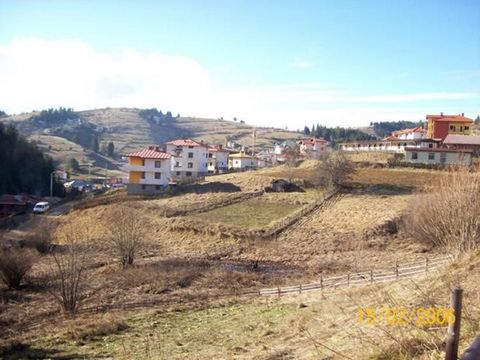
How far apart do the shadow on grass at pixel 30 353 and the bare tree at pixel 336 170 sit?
38.2 m

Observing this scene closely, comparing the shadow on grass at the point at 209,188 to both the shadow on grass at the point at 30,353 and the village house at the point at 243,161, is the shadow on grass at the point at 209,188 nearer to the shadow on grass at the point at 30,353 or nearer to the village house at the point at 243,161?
the village house at the point at 243,161

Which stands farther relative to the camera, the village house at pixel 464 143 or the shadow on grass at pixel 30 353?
the village house at pixel 464 143

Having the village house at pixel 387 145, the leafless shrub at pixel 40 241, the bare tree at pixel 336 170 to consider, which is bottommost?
the leafless shrub at pixel 40 241

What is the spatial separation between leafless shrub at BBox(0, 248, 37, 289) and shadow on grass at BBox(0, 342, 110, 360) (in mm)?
10066

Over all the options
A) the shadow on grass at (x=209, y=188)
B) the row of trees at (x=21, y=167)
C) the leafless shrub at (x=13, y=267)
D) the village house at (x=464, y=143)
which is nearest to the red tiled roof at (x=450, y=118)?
the village house at (x=464, y=143)

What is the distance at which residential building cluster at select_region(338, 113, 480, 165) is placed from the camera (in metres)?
59.6

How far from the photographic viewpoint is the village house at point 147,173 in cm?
5797

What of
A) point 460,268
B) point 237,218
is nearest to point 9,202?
point 237,218

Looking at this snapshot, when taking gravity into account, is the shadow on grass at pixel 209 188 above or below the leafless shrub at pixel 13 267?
above

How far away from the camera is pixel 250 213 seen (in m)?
43.2

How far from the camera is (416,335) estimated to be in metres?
7.51

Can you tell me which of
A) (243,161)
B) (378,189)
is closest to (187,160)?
(243,161)

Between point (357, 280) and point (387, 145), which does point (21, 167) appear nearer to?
point (387, 145)

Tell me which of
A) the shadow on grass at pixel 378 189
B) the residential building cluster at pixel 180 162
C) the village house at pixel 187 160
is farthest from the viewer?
the village house at pixel 187 160
